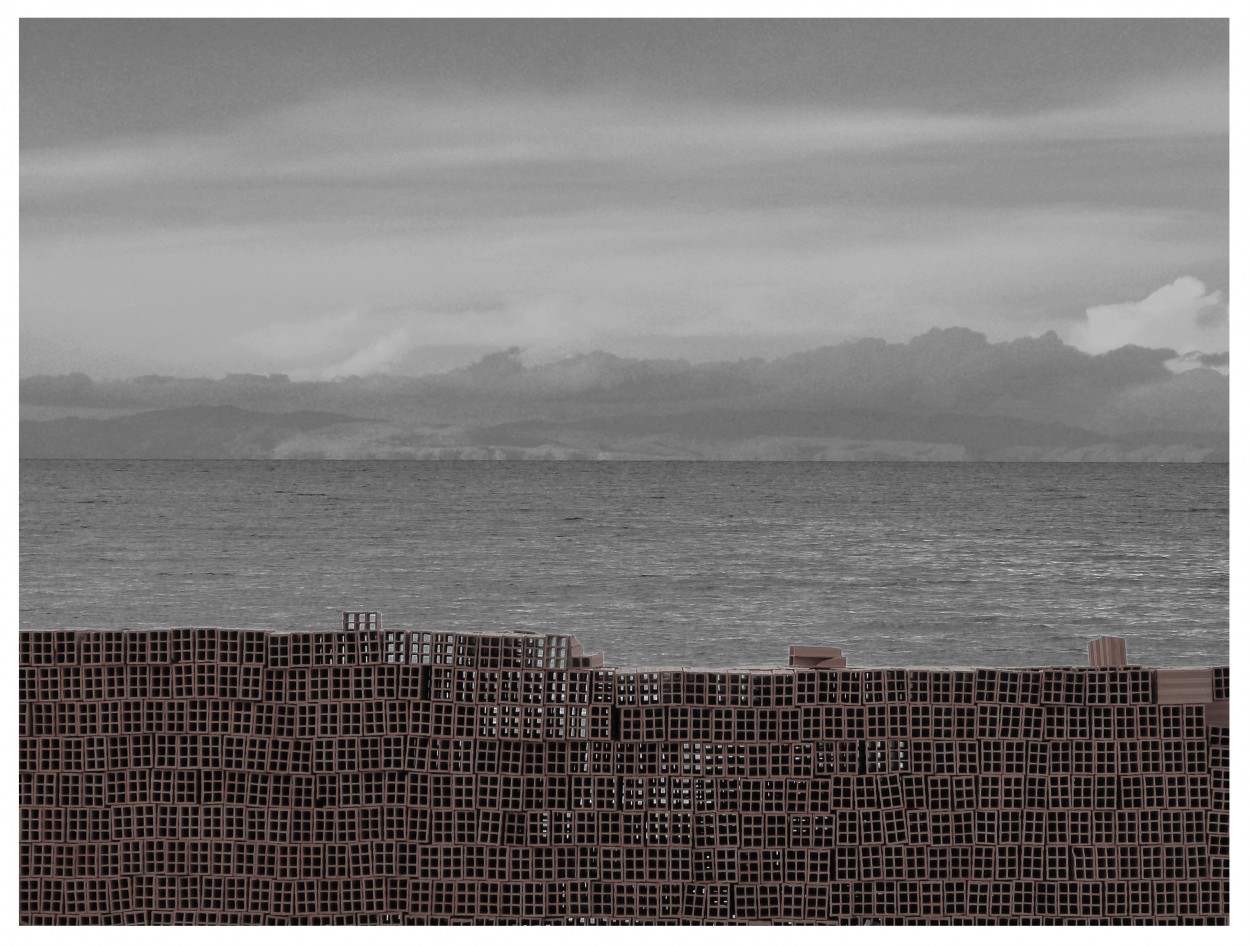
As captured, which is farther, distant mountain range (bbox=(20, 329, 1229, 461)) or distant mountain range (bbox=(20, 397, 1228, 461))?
distant mountain range (bbox=(20, 397, 1228, 461))

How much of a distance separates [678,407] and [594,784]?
6367cm

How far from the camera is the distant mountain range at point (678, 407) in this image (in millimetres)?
69875

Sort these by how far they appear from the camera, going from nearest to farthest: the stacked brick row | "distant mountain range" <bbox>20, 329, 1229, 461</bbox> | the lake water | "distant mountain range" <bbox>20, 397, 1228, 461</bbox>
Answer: the stacked brick row < the lake water < "distant mountain range" <bbox>20, 329, 1229, 461</bbox> < "distant mountain range" <bbox>20, 397, 1228, 461</bbox>

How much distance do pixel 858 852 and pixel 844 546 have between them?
201 ft

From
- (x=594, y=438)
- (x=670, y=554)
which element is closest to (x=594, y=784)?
(x=670, y=554)

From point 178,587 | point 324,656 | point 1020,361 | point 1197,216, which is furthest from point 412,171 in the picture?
point 324,656

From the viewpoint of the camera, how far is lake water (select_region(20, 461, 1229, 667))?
49375 mm

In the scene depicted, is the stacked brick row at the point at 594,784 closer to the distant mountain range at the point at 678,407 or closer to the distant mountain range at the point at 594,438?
the distant mountain range at the point at 678,407

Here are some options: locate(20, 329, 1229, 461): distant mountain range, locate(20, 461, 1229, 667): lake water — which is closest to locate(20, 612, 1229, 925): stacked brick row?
locate(20, 461, 1229, 667): lake water

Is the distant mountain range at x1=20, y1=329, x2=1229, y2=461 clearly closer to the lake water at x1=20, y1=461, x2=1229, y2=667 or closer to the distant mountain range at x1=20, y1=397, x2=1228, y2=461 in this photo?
the distant mountain range at x1=20, y1=397, x2=1228, y2=461

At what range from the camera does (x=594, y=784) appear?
8414mm

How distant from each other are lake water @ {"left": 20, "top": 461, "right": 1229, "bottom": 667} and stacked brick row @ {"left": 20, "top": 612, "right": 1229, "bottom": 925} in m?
32.6

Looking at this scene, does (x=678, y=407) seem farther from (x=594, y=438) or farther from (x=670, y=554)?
(x=670, y=554)

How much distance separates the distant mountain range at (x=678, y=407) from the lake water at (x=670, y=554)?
4.09 metres
